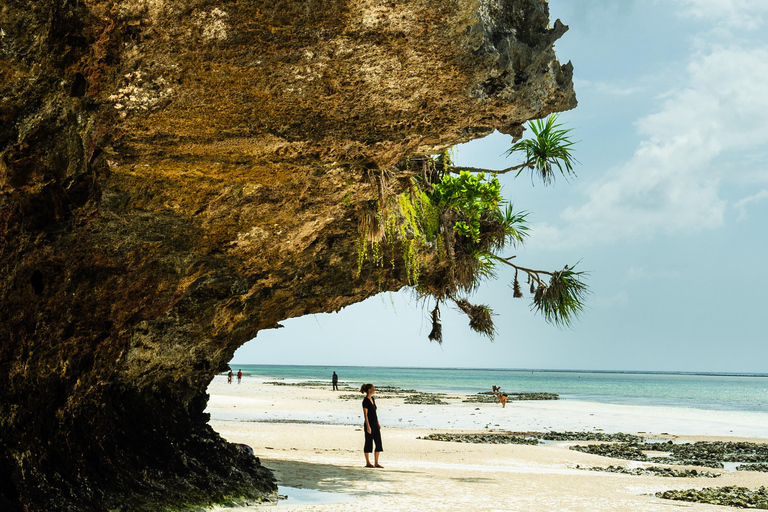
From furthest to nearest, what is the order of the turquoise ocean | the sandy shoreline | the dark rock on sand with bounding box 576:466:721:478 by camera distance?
1. the turquoise ocean
2. the dark rock on sand with bounding box 576:466:721:478
3. the sandy shoreline

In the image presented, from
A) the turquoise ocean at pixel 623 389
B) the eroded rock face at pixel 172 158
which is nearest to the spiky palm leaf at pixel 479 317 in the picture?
the eroded rock face at pixel 172 158

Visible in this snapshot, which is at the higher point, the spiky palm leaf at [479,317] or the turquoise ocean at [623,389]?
the spiky palm leaf at [479,317]

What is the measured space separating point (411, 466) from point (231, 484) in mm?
4723

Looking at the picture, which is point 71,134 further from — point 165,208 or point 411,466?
point 411,466

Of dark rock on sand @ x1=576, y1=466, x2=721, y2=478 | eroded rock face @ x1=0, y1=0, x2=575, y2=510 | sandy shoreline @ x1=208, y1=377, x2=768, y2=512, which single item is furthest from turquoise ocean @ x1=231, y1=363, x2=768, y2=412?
eroded rock face @ x1=0, y1=0, x2=575, y2=510

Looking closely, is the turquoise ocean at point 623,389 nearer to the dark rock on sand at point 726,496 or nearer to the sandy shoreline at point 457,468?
the sandy shoreline at point 457,468

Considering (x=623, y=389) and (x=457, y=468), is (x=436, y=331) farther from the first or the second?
(x=623, y=389)

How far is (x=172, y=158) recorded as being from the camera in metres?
4.41

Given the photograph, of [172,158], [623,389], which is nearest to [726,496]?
[172,158]

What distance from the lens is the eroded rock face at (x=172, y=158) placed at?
333 centimetres

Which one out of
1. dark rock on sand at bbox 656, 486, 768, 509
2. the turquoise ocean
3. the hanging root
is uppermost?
the hanging root

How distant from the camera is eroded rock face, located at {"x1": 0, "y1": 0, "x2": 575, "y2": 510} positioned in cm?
333

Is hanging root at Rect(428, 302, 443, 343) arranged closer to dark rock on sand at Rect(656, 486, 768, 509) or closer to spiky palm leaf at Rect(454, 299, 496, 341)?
spiky palm leaf at Rect(454, 299, 496, 341)

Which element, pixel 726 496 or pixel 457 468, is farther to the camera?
pixel 457 468
